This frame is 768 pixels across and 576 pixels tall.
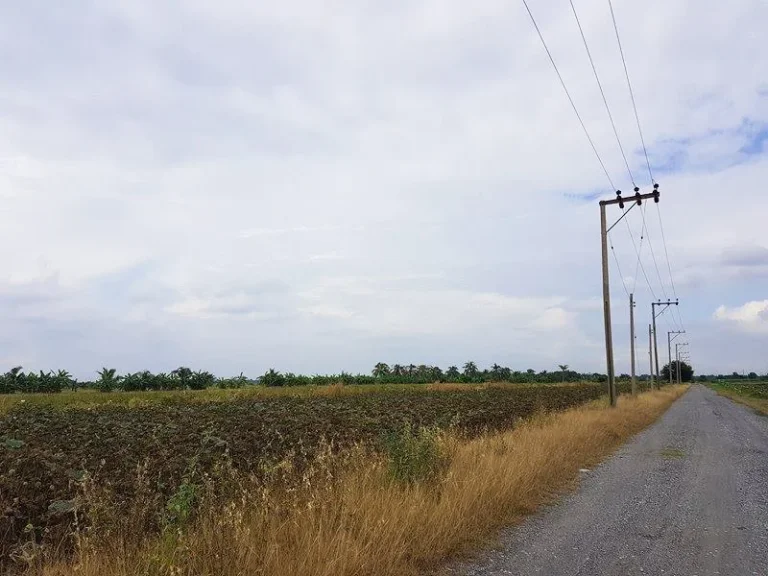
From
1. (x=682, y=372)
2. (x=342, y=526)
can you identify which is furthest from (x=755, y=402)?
(x=682, y=372)

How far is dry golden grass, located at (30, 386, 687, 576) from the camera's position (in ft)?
15.7

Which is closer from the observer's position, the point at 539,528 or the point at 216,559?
the point at 216,559

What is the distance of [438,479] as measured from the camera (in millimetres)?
8023

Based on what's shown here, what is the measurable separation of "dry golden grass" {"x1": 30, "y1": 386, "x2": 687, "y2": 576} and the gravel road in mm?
414

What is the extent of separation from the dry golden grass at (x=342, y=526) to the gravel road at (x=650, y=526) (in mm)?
414

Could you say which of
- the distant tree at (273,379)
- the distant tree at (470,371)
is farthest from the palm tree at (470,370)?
the distant tree at (273,379)

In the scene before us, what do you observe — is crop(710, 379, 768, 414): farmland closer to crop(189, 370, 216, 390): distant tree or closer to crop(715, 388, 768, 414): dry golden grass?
crop(715, 388, 768, 414): dry golden grass

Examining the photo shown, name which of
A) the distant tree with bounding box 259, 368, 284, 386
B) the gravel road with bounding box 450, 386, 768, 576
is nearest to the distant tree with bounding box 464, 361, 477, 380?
the distant tree with bounding box 259, 368, 284, 386

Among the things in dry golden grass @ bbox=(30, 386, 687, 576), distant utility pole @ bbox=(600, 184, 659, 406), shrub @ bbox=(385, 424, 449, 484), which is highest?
distant utility pole @ bbox=(600, 184, 659, 406)

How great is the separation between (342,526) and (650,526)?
4.36m

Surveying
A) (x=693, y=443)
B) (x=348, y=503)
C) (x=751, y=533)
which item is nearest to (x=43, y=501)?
(x=348, y=503)

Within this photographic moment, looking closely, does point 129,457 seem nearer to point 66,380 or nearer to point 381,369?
point 66,380

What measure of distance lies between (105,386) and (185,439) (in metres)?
32.4

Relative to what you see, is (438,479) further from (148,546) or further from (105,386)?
(105,386)
